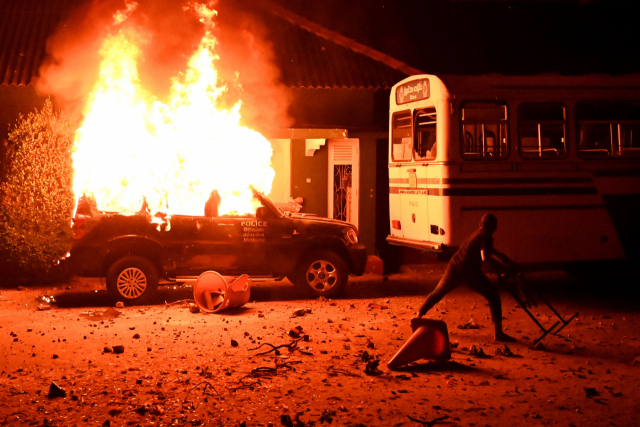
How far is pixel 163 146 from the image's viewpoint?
38.8ft

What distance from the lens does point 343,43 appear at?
15867 mm

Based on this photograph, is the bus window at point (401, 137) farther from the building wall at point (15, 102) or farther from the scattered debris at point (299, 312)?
the building wall at point (15, 102)

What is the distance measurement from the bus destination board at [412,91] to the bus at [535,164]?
0.14 ft

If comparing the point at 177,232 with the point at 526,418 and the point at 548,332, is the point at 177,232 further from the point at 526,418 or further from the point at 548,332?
the point at 526,418

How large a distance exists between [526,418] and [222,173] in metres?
7.52

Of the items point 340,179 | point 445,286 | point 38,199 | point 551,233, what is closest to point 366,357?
point 445,286

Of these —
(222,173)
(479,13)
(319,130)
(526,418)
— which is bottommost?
(526,418)

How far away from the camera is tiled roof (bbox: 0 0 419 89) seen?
14.7m

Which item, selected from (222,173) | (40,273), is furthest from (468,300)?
(40,273)

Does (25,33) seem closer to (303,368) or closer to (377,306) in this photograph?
(377,306)

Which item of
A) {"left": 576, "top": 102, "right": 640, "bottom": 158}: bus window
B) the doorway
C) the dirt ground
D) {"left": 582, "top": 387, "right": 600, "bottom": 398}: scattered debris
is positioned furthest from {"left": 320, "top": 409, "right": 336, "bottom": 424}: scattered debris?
the doorway

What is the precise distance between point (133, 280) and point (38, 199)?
3.65 m

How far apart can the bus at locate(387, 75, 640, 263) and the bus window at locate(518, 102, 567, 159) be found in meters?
0.02

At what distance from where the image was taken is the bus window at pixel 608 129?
11578 mm
